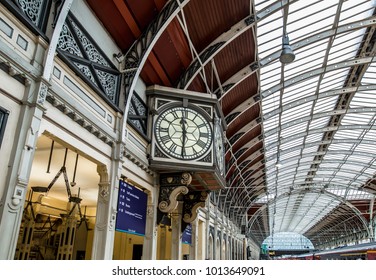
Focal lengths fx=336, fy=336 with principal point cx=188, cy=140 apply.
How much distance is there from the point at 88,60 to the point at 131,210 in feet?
11.4

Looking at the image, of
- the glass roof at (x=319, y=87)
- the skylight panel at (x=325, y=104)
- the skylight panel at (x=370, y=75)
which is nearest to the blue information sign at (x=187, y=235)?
the glass roof at (x=319, y=87)

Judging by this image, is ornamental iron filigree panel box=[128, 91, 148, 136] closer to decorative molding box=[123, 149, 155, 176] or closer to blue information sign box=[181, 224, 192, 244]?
decorative molding box=[123, 149, 155, 176]

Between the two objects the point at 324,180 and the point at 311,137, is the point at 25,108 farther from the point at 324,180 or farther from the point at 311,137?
the point at 324,180

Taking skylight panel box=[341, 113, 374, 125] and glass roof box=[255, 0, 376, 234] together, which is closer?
glass roof box=[255, 0, 376, 234]

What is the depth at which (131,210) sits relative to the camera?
305 inches

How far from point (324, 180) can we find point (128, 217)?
120 ft

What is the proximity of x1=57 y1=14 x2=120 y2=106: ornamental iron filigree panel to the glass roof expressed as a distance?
6.22 meters

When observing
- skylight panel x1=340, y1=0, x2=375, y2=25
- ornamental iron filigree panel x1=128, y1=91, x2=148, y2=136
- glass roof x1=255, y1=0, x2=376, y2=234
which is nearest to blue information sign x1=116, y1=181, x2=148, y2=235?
ornamental iron filigree panel x1=128, y1=91, x2=148, y2=136

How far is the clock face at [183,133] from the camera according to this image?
8648 mm

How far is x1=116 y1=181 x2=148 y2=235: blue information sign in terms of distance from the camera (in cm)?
725

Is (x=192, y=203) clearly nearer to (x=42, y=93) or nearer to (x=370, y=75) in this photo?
(x=42, y=93)

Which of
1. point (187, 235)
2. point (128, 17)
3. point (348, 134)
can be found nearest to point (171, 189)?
point (128, 17)

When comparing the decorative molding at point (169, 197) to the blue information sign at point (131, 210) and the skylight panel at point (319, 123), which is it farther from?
the skylight panel at point (319, 123)
